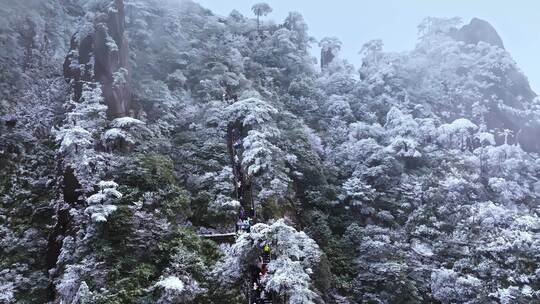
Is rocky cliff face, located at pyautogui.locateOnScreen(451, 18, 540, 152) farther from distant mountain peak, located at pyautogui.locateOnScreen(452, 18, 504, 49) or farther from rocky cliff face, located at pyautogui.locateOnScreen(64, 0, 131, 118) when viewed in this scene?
rocky cliff face, located at pyautogui.locateOnScreen(64, 0, 131, 118)

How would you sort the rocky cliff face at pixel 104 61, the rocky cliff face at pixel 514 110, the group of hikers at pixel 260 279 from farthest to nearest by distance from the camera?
the rocky cliff face at pixel 514 110
the rocky cliff face at pixel 104 61
the group of hikers at pixel 260 279

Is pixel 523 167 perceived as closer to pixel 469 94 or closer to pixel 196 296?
pixel 469 94

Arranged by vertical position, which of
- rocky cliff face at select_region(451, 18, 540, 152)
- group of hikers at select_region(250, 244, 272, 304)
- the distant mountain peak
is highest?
the distant mountain peak

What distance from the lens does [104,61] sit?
2878 cm

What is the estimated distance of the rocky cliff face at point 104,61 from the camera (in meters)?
27.9

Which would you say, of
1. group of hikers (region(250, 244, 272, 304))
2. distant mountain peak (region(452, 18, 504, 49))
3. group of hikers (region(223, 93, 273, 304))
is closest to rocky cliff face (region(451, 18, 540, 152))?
distant mountain peak (region(452, 18, 504, 49))

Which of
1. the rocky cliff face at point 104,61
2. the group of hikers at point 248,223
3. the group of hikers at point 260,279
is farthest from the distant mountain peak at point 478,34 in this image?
the group of hikers at point 260,279

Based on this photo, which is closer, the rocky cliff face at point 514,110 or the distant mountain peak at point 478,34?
the rocky cliff face at point 514,110

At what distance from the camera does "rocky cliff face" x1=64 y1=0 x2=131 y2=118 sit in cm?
2789

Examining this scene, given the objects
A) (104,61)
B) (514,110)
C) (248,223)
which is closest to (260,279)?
(248,223)

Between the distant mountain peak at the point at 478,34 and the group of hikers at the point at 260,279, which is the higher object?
the distant mountain peak at the point at 478,34

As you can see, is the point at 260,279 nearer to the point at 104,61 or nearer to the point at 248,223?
the point at 248,223

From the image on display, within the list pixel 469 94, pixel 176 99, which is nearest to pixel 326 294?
pixel 176 99

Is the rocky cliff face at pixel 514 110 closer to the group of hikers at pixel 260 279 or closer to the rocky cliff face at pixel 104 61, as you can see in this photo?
the group of hikers at pixel 260 279
